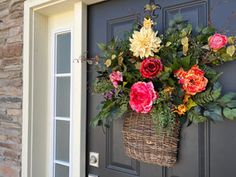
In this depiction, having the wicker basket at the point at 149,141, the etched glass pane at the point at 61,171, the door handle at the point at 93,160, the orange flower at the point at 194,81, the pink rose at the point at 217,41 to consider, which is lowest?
the etched glass pane at the point at 61,171

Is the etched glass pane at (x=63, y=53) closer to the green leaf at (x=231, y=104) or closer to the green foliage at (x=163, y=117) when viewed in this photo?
the green foliage at (x=163, y=117)

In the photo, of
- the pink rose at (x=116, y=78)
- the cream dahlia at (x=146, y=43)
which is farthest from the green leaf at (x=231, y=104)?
the pink rose at (x=116, y=78)

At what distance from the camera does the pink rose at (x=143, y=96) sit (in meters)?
1.09

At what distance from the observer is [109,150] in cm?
154

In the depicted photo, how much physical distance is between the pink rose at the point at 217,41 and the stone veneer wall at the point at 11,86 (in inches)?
54.1

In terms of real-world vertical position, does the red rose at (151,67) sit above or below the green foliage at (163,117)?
above

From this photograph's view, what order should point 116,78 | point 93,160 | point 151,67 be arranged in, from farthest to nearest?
point 93,160 → point 116,78 → point 151,67

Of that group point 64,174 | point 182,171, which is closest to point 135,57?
point 182,171

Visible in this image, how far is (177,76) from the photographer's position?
109 cm

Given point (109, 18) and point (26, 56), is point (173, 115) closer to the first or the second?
point (109, 18)

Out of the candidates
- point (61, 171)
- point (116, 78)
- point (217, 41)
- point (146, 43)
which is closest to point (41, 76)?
point (61, 171)

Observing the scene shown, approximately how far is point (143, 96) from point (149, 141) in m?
0.23

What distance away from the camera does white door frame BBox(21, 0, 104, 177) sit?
157 centimetres

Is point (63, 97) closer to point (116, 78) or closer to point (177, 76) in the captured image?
point (116, 78)
